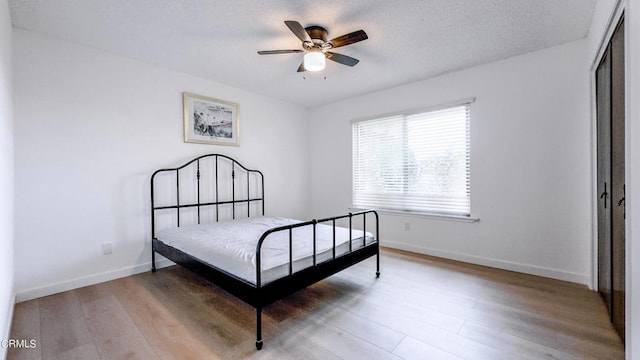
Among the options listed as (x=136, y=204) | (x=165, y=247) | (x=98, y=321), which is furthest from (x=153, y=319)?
(x=136, y=204)

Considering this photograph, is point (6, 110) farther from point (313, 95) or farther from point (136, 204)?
point (313, 95)

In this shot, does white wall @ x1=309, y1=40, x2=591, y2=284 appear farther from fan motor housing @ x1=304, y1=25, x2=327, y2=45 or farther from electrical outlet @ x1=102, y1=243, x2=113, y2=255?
electrical outlet @ x1=102, y1=243, x2=113, y2=255

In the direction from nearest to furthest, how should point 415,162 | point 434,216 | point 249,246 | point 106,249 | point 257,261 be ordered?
point 257,261
point 249,246
point 106,249
point 434,216
point 415,162

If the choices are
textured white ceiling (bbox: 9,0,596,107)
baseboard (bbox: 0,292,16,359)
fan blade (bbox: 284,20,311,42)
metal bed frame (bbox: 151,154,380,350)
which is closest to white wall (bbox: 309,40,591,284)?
textured white ceiling (bbox: 9,0,596,107)

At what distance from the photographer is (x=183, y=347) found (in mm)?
1845

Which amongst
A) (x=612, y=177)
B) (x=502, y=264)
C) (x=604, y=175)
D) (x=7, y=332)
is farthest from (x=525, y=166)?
(x=7, y=332)

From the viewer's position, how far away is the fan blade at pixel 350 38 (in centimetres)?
227

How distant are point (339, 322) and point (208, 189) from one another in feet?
8.74

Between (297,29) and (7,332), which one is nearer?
(7,332)

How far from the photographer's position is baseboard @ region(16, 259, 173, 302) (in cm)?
255

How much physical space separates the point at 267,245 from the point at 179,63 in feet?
8.22

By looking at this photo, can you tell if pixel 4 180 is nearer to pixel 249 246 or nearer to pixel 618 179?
pixel 249 246

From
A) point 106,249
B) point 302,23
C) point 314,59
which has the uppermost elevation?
point 302,23

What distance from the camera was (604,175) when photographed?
2354mm
